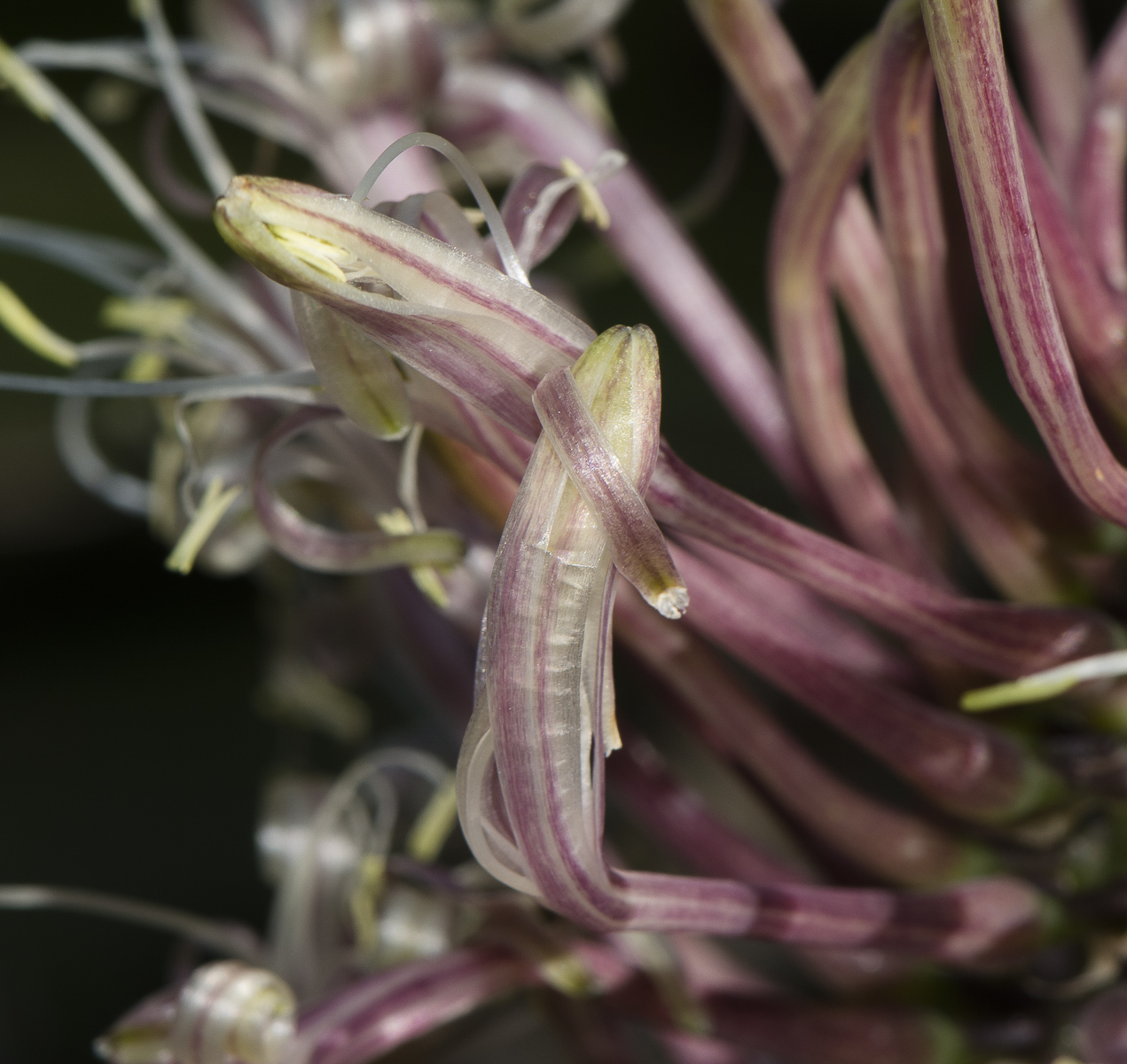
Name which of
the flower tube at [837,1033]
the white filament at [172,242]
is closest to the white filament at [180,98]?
the white filament at [172,242]

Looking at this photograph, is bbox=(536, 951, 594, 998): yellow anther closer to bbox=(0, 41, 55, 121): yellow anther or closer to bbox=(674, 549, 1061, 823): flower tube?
bbox=(674, 549, 1061, 823): flower tube

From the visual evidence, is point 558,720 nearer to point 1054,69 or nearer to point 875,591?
point 875,591

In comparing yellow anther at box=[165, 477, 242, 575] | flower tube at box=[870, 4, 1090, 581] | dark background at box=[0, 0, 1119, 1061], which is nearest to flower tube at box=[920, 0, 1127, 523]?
flower tube at box=[870, 4, 1090, 581]

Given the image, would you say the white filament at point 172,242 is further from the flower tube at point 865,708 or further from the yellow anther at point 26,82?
the flower tube at point 865,708

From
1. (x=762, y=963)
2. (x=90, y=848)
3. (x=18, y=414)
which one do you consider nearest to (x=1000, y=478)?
(x=762, y=963)

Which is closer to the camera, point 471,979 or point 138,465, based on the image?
point 471,979

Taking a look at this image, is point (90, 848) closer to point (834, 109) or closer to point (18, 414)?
point (18, 414)

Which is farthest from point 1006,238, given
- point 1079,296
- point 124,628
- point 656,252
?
point 124,628
